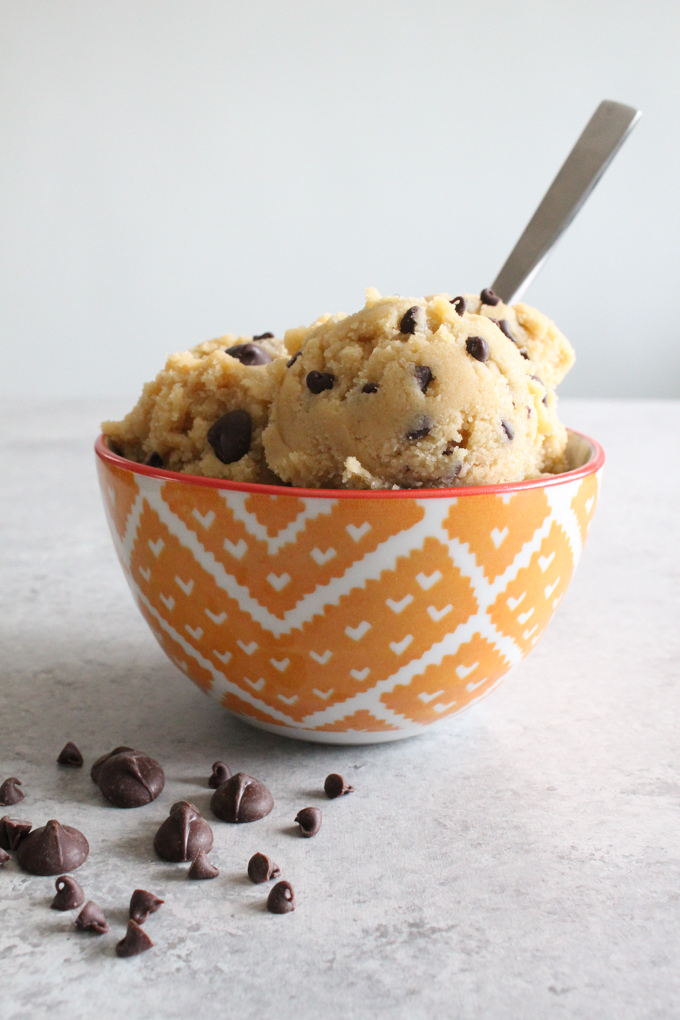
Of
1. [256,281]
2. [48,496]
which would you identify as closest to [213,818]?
[48,496]

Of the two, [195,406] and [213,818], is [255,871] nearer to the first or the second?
[213,818]

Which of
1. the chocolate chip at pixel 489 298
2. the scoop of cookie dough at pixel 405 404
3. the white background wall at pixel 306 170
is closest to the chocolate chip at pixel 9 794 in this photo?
the scoop of cookie dough at pixel 405 404

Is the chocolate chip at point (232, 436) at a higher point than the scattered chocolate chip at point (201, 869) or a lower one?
higher

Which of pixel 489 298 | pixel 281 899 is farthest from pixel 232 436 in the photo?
pixel 281 899

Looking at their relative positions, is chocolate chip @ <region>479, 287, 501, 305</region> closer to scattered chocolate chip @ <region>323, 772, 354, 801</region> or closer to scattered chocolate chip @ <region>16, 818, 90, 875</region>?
scattered chocolate chip @ <region>323, 772, 354, 801</region>

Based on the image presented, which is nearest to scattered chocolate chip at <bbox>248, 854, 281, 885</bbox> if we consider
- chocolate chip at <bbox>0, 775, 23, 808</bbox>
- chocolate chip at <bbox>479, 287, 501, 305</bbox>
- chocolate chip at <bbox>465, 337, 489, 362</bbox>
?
chocolate chip at <bbox>0, 775, 23, 808</bbox>

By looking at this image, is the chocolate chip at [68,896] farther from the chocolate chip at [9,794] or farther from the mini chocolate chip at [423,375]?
the mini chocolate chip at [423,375]
